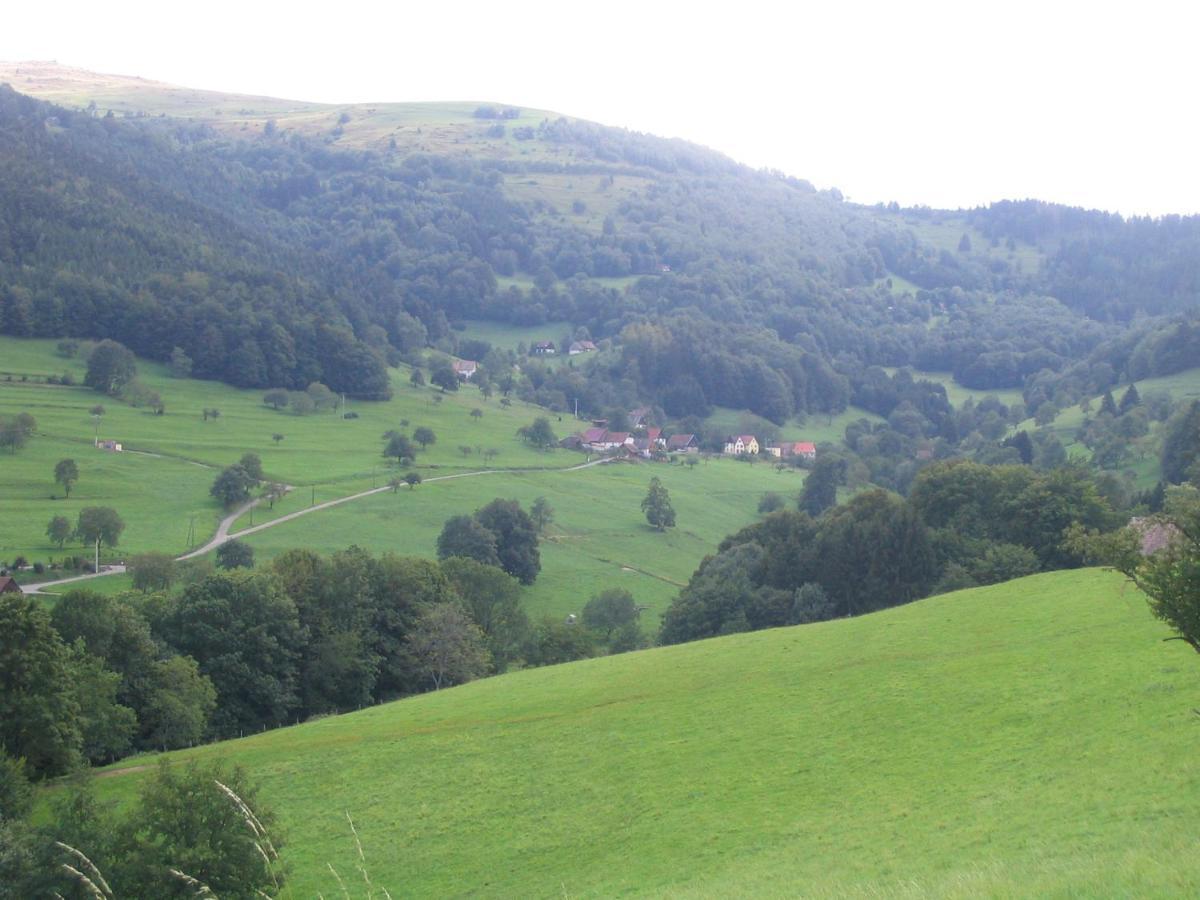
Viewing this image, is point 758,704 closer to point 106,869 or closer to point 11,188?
point 106,869

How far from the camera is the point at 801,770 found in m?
27.6

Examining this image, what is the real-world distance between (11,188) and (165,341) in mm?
39372

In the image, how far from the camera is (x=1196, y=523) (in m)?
22.3

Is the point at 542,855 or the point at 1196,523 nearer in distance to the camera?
the point at 1196,523

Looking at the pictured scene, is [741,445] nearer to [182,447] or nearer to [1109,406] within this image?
[1109,406]

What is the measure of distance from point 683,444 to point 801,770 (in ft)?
411

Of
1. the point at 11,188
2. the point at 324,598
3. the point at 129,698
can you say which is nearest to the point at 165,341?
the point at 11,188

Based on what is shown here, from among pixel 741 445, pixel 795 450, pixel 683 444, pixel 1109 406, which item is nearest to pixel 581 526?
pixel 683 444

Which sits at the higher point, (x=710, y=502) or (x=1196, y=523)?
(x=1196, y=523)

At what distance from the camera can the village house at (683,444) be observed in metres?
151

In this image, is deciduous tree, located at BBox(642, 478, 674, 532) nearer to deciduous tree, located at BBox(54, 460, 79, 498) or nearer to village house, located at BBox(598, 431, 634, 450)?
village house, located at BBox(598, 431, 634, 450)

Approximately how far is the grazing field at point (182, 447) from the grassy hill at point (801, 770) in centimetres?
4541

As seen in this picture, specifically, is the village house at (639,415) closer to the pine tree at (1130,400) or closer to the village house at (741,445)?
the village house at (741,445)

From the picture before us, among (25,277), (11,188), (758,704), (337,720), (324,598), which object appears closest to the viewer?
(758,704)
